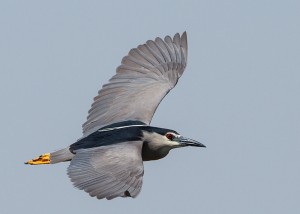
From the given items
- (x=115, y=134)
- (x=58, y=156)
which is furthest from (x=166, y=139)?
(x=58, y=156)

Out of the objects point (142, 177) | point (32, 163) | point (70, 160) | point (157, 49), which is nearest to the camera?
point (142, 177)

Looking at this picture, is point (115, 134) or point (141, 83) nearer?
point (115, 134)

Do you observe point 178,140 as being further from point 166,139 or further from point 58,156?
point 58,156

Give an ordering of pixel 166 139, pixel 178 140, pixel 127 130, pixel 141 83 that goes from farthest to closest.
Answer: pixel 141 83
pixel 178 140
pixel 166 139
pixel 127 130

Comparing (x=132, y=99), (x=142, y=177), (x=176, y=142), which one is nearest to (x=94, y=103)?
(x=132, y=99)

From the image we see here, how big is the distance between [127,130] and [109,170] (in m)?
1.64

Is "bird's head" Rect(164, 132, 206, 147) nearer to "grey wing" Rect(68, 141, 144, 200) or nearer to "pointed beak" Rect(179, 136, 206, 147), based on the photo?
"pointed beak" Rect(179, 136, 206, 147)

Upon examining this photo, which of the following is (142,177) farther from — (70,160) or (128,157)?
(70,160)

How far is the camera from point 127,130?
2000 cm

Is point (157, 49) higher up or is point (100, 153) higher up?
point (157, 49)

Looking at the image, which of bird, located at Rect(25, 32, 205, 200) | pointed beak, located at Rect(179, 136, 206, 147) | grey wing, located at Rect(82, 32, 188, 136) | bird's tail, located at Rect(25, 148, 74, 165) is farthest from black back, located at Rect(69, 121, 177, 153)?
grey wing, located at Rect(82, 32, 188, 136)

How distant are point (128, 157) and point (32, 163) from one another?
3.00 meters

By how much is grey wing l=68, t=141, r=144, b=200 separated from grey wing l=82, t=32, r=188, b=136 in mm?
1475

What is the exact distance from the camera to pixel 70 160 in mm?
19906
